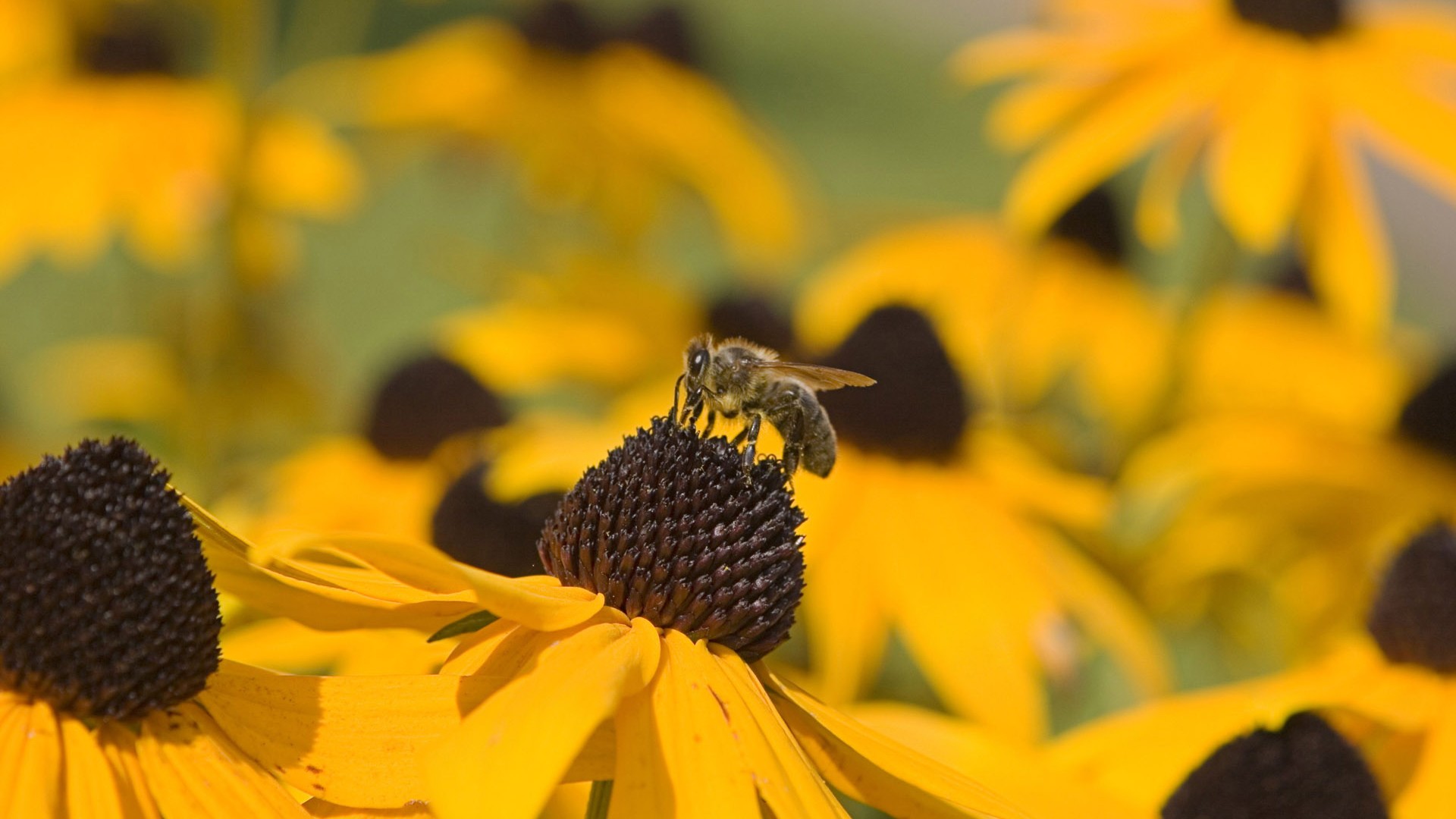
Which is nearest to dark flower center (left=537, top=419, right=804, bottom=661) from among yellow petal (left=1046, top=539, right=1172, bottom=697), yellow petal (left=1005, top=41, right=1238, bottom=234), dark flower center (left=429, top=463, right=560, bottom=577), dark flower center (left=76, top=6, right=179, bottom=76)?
dark flower center (left=429, top=463, right=560, bottom=577)

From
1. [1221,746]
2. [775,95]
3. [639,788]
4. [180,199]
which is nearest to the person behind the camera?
[639,788]

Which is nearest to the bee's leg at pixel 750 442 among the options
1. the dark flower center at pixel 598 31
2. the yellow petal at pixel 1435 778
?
the yellow petal at pixel 1435 778

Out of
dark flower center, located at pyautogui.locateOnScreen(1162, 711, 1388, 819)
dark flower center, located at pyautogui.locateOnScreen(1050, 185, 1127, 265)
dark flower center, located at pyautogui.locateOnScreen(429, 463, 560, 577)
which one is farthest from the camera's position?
dark flower center, located at pyautogui.locateOnScreen(1050, 185, 1127, 265)

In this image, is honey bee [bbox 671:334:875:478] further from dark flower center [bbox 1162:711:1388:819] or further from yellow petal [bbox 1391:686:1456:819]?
yellow petal [bbox 1391:686:1456:819]

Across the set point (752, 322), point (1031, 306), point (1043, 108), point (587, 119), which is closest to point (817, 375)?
point (1043, 108)

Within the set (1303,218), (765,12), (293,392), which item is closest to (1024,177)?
(1303,218)

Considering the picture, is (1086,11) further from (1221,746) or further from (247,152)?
(1221,746)
